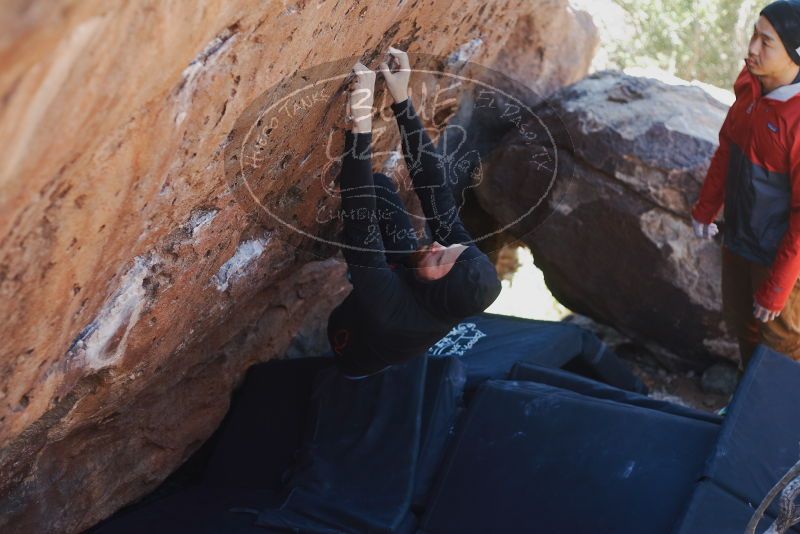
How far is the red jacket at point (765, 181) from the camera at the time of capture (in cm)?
320

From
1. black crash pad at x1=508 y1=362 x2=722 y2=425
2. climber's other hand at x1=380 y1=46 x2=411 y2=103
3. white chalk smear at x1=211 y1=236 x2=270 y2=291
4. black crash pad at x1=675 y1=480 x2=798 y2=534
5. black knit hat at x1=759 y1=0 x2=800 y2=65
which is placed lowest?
black crash pad at x1=508 y1=362 x2=722 y2=425

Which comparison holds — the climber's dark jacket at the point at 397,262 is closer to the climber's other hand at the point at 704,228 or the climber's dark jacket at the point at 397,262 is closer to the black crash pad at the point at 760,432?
the black crash pad at the point at 760,432

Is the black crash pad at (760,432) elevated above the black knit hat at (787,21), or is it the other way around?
the black knit hat at (787,21)

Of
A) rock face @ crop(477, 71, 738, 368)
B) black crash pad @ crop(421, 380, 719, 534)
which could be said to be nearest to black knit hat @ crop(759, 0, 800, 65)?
rock face @ crop(477, 71, 738, 368)

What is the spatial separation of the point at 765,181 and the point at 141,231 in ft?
7.28

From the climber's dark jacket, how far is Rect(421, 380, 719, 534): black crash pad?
0.42 m

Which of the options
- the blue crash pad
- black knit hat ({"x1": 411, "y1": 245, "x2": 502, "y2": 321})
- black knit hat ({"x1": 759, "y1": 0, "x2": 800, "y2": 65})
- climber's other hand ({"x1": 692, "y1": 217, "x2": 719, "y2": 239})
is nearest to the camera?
black knit hat ({"x1": 411, "y1": 245, "x2": 502, "y2": 321})

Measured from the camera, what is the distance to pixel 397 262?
9.89 feet

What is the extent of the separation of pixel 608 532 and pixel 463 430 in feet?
2.18

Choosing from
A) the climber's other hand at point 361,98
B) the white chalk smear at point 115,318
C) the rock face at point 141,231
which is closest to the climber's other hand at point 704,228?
the rock face at point 141,231

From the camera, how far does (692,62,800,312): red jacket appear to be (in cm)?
320

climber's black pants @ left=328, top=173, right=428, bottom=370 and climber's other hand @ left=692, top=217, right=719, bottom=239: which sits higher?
climber's black pants @ left=328, top=173, right=428, bottom=370

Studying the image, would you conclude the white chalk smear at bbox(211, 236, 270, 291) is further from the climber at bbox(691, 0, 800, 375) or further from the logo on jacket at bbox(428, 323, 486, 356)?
the climber at bbox(691, 0, 800, 375)

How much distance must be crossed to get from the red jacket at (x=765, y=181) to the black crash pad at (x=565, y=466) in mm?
690
